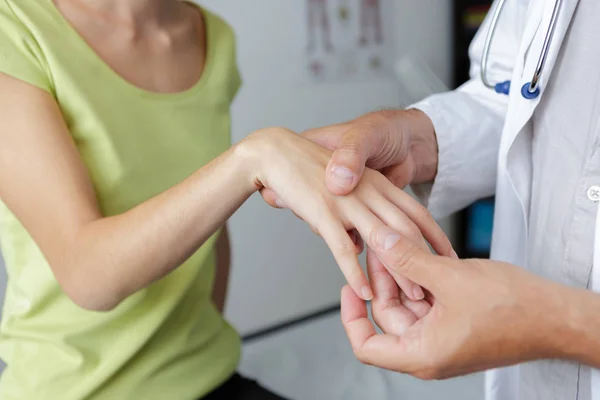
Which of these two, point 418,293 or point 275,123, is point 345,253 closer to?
point 418,293

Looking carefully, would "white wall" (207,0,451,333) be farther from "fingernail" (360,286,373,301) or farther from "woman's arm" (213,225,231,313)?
"fingernail" (360,286,373,301)

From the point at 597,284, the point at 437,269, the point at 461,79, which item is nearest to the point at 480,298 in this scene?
the point at 437,269

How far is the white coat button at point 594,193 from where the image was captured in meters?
0.68

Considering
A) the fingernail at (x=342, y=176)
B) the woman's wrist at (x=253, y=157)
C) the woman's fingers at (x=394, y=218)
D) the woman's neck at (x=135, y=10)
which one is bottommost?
the woman's fingers at (x=394, y=218)

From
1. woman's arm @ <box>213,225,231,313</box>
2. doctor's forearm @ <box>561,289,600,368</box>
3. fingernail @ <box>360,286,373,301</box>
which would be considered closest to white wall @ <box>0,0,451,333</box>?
woman's arm @ <box>213,225,231,313</box>

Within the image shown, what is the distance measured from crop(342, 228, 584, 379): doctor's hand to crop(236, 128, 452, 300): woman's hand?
0.30ft

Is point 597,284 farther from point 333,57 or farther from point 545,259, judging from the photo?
point 333,57

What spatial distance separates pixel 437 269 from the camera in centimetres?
58

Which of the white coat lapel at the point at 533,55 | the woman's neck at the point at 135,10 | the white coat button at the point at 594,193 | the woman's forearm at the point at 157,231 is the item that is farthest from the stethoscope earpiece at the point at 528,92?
the woman's neck at the point at 135,10

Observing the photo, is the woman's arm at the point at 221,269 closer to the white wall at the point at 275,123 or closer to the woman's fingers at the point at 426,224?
the woman's fingers at the point at 426,224

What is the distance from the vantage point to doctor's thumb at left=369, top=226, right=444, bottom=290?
59 cm

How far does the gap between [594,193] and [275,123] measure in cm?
161

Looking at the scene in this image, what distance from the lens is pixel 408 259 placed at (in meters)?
0.60

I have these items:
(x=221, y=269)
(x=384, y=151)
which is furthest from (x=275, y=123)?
(x=384, y=151)
